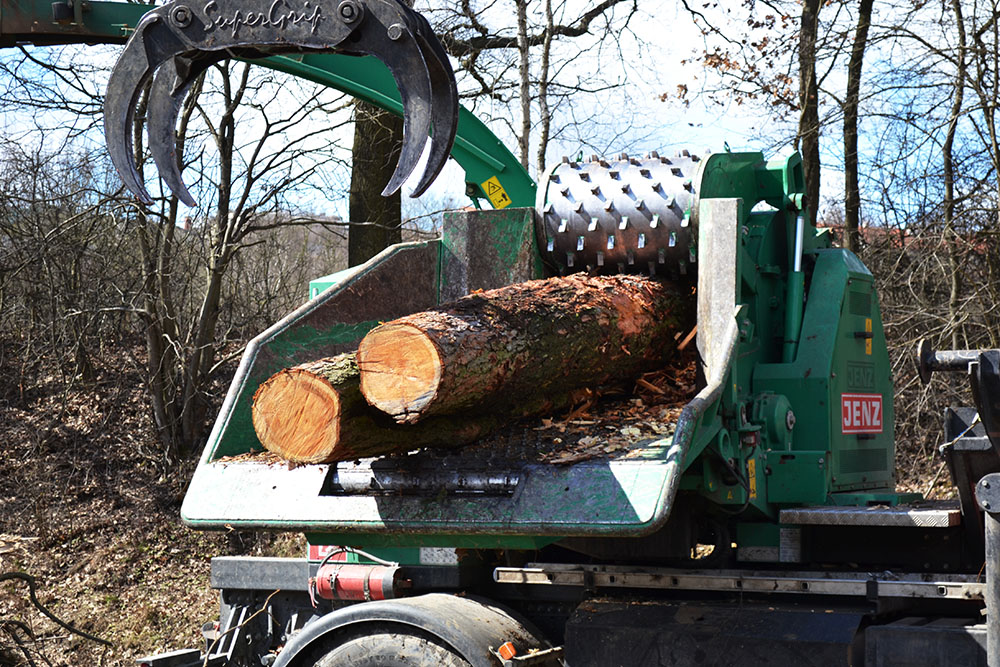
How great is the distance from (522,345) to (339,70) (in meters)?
2.90

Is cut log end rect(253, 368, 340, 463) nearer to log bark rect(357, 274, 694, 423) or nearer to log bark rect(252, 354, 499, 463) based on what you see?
log bark rect(252, 354, 499, 463)

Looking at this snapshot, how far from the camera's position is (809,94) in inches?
523

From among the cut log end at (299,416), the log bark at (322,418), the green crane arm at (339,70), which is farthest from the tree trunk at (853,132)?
the cut log end at (299,416)


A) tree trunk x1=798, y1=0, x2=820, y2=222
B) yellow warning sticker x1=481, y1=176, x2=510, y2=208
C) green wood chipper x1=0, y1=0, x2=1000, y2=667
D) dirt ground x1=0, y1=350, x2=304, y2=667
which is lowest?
dirt ground x1=0, y1=350, x2=304, y2=667

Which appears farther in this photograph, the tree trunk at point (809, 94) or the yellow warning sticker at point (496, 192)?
the tree trunk at point (809, 94)

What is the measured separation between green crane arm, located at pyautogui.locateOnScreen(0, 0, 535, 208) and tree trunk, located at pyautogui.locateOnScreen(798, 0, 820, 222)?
7.48 m

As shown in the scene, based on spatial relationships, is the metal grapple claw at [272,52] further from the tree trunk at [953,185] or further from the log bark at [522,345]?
the tree trunk at [953,185]

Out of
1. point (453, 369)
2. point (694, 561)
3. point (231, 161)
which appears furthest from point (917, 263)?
point (453, 369)

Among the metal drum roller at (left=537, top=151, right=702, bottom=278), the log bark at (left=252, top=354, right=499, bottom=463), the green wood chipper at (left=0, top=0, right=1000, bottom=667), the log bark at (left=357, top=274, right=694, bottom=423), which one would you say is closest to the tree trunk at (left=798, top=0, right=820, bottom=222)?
the green wood chipper at (left=0, top=0, right=1000, bottom=667)

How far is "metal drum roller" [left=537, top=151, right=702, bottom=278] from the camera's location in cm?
492

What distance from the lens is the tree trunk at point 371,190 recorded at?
11578mm

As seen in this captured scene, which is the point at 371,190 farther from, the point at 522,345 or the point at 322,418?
the point at 322,418

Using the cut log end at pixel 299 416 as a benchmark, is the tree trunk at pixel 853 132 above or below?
above

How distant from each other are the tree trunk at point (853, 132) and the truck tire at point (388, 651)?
9532 millimetres
